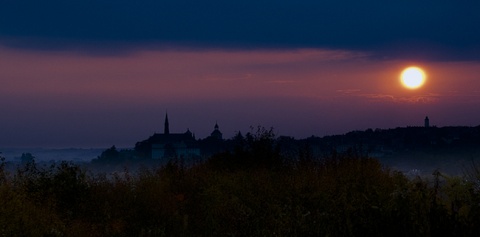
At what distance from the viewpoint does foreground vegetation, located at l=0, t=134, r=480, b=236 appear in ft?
38.6

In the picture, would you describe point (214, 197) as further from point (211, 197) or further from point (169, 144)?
point (169, 144)

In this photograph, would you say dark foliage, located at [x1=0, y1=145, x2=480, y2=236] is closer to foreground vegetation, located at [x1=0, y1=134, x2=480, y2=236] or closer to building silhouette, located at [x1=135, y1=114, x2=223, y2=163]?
foreground vegetation, located at [x1=0, y1=134, x2=480, y2=236]

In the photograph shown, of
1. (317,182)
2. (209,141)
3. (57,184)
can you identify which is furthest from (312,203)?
(209,141)

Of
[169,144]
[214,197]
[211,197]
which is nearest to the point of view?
[214,197]

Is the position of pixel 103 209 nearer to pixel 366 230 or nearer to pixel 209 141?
pixel 366 230

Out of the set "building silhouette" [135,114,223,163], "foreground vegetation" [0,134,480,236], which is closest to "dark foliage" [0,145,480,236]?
"foreground vegetation" [0,134,480,236]

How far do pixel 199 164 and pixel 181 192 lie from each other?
4.12m

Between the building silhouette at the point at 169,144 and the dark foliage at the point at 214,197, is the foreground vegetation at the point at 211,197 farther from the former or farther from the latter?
the building silhouette at the point at 169,144

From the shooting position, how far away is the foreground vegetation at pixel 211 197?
464 inches

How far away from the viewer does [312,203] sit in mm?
17297

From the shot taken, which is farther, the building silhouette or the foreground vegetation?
the building silhouette

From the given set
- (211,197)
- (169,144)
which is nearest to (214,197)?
(211,197)

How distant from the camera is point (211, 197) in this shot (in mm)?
18516

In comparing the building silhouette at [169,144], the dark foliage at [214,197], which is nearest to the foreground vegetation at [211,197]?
the dark foliage at [214,197]
